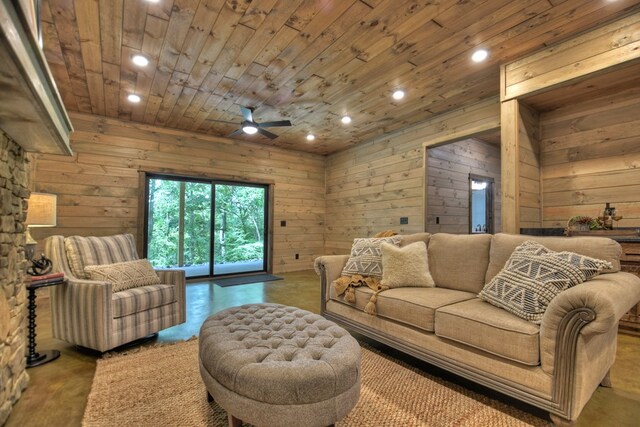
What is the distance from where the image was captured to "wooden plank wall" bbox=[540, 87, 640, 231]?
130 inches

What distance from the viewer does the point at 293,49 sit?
2.88m

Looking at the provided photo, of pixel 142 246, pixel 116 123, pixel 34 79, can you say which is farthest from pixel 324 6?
pixel 142 246

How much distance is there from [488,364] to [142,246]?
5018 millimetres

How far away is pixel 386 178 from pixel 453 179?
1184mm

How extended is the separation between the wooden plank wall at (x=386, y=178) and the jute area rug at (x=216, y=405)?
3155 millimetres

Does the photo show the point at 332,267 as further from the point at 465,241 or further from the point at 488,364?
the point at 488,364

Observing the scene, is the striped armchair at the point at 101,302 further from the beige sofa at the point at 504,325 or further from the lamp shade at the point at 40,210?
the beige sofa at the point at 504,325

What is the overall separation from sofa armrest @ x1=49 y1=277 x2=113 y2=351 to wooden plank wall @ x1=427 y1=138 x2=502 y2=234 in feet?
14.0

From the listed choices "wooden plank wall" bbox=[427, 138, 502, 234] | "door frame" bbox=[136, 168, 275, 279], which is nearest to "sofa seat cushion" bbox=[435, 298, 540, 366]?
"wooden plank wall" bbox=[427, 138, 502, 234]

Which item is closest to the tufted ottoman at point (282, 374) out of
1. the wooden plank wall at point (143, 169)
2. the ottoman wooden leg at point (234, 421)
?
the ottoman wooden leg at point (234, 421)

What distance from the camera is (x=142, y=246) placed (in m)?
4.93

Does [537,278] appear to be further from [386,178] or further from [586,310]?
[386,178]

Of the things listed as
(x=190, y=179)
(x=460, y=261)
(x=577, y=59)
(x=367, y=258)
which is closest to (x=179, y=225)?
(x=190, y=179)

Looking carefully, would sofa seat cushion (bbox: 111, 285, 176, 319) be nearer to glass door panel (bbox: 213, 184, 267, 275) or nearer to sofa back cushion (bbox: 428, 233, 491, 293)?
sofa back cushion (bbox: 428, 233, 491, 293)
